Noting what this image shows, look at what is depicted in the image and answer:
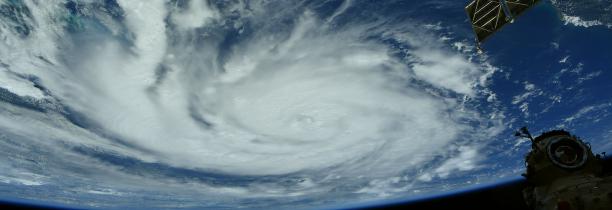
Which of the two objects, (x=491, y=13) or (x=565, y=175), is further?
(x=491, y=13)

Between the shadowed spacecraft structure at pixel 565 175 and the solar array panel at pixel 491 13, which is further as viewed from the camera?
the solar array panel at pixel 491 13

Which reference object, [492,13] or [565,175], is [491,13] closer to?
[492,13]

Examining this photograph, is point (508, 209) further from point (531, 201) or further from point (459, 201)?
point (531, 201)

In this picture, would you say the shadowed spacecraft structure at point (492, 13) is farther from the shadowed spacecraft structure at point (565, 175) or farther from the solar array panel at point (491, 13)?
the shadowed spacecraft structure at point (565, 175)

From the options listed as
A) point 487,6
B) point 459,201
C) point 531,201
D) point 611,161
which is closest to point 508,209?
point 611,161

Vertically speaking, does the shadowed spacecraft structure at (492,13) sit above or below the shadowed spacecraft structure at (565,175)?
above

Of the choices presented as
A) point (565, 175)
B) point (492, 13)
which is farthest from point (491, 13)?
point (565, 175)

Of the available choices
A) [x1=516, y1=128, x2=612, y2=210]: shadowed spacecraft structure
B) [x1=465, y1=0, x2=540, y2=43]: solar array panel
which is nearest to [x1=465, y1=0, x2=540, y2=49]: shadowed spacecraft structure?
[x1=465, y1=0, x2=540, y2=43]: solar array panel

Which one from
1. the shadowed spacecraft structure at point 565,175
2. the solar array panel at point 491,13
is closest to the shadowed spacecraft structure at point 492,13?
the solar array panel at point 491,13
